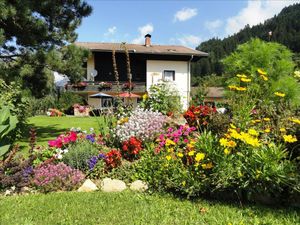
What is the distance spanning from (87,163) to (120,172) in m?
0.56

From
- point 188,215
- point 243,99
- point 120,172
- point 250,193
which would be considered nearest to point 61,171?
point 120,172

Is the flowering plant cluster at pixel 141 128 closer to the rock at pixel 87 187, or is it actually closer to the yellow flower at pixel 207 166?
the rock at pixel 87 187

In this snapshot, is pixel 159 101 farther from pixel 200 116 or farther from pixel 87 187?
pixel 87 187

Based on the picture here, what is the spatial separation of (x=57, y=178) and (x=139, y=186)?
124 centimetres

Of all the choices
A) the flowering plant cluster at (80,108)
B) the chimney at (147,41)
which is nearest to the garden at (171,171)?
the flowering plant cluster at (80,108)

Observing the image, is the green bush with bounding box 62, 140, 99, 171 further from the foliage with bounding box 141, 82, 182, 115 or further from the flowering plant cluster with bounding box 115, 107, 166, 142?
the foliage with bounding box 141, 82, 182, 115

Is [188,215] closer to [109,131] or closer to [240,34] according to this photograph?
[109,131]

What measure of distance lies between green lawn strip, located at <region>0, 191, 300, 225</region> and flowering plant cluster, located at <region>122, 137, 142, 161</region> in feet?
4.42

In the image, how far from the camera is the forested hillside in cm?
7219

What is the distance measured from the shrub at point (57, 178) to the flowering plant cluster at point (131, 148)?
101 cm

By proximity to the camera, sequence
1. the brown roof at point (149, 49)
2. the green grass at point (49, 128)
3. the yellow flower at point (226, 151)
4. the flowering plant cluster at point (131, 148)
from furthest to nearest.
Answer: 1. the brown roof at point (149, 49)
2. the green grass at point (49, 128)
3. the flowering plant cluster at point (131, 148)
4. the yellow flower at point (226, 151)

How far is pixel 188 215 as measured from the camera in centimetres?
374

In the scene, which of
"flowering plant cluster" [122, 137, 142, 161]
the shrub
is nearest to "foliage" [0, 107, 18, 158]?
the shrub

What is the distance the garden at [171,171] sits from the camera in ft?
12.4
